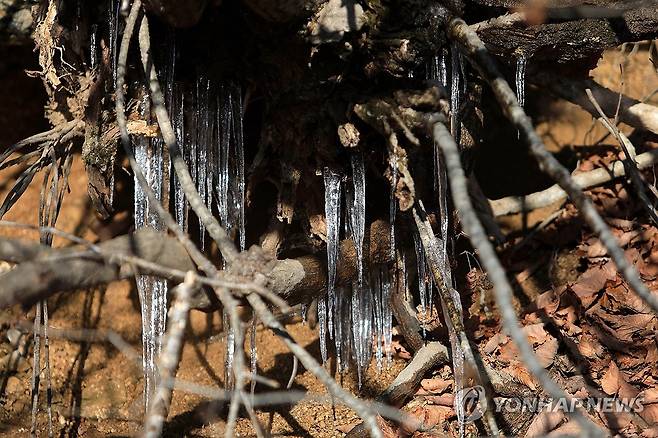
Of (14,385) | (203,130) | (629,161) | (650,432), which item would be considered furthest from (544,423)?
(14,385)

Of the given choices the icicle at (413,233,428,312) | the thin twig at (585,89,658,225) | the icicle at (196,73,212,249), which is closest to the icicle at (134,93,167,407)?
the icicle at (196,73,212,249)

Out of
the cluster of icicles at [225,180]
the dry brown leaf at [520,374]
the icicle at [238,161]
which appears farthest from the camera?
the dry brown leaf at [520,374]

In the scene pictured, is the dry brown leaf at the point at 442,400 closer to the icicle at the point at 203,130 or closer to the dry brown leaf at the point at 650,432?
the dry brown leaf at the point at 650,432

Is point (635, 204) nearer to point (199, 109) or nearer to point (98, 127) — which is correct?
point (199, 109)

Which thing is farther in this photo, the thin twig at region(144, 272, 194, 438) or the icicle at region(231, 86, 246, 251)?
the icicle at region(231, 86, 246, 251)

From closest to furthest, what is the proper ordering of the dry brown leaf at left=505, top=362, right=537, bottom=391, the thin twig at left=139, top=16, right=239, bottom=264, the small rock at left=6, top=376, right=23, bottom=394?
the thin twig at left=139, top=16, right=239, bottom=264
the dry brown leaf at left=505, top=362, right=537, bottom=391
the small rock at left=6, top=376, right=23, bottom=394

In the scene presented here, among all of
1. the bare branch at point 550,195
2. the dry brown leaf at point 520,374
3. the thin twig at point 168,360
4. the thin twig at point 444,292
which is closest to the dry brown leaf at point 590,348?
the dry brown leaf at point 520,374

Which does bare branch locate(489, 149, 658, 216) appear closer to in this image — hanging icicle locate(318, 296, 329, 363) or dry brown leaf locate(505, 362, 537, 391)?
dry brown leaf locate(505, 362, 537, 391)
